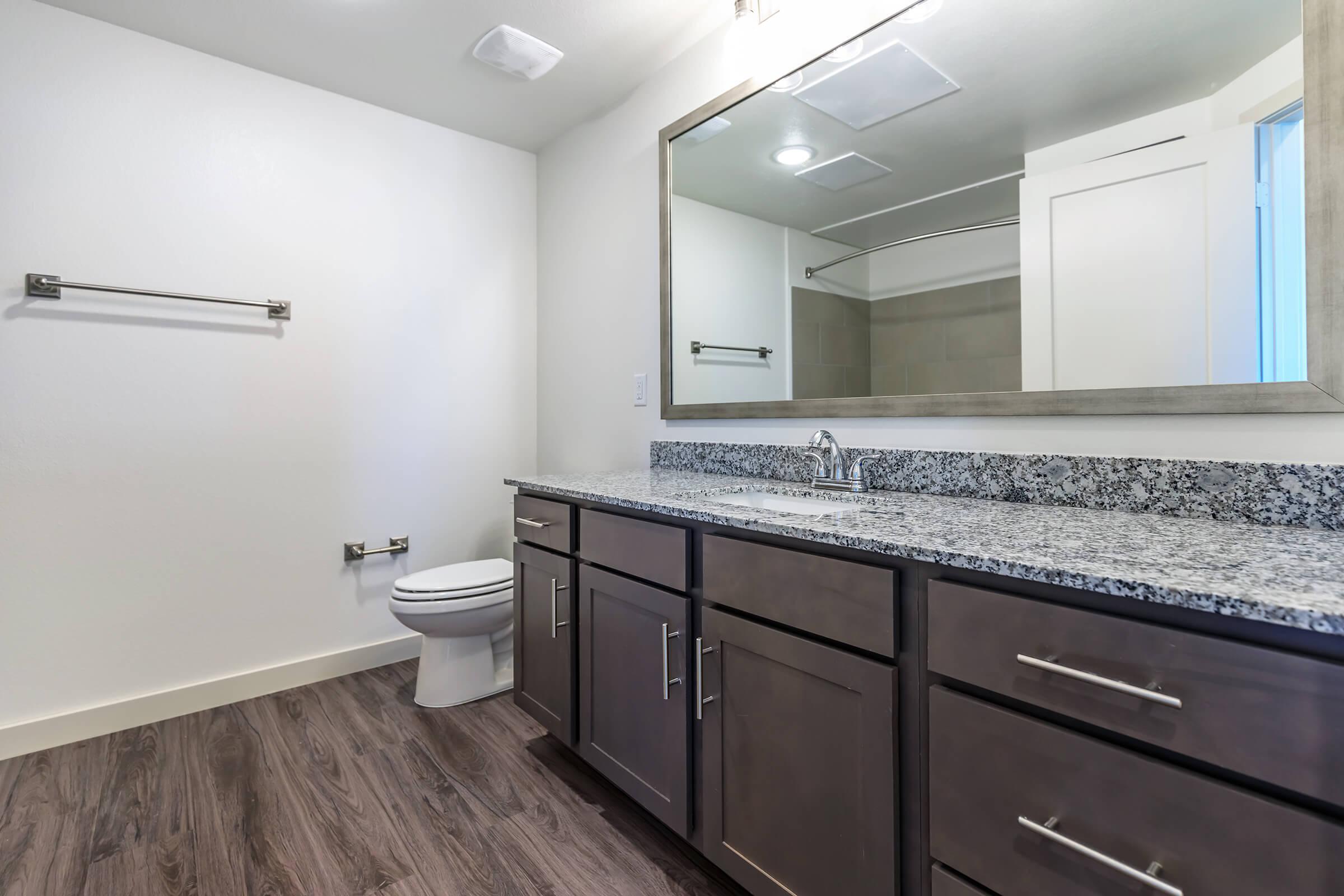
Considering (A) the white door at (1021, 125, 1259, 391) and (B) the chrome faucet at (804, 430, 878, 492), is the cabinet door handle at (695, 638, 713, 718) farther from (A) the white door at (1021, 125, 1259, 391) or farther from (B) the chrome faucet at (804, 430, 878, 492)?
(A) the white door at (1021, 125, 1259, 391)

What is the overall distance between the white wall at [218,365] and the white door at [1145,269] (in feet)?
5.02

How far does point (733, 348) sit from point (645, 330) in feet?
1.51

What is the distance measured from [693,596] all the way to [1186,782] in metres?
0.79

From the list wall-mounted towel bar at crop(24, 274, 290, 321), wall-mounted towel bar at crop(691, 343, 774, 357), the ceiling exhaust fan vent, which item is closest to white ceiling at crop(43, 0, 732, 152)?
the ceiling exhaust fan vent

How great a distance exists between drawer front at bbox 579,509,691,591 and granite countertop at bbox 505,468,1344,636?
5 cm

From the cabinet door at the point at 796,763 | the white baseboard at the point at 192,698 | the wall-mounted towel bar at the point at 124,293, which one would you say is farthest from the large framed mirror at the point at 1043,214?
the white baseboard at the point at 192,698

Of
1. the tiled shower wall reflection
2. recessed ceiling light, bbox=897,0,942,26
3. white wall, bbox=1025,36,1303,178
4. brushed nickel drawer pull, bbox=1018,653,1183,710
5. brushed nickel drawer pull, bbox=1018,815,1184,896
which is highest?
recessed ceiling light, bbox=897,0,942,26

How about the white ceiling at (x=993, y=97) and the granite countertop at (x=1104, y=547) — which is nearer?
the granite countertop at (x=1104, y=547)

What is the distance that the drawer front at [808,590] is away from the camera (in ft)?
3.02

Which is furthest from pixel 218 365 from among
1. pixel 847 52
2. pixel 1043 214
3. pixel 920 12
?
pixel 1043 214

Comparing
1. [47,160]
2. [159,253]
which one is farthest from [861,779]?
[47,160]

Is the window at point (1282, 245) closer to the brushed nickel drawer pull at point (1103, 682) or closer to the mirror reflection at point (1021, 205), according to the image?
the mirror reflection at point (1021, 205)

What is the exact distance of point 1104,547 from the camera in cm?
82

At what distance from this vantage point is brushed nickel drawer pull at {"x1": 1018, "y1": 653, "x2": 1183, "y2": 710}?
648 mm
